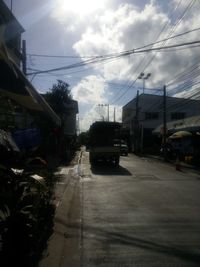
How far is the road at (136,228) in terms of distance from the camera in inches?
311

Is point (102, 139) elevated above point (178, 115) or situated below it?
below

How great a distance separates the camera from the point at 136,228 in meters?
10.6

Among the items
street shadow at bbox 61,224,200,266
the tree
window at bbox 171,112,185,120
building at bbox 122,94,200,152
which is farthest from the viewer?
window at bbox 171,112,185,120

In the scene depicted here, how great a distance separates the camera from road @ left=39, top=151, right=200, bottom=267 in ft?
25.9

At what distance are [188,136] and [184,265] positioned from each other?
119 feet

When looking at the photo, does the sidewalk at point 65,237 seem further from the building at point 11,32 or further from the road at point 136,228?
the building at point 11,32

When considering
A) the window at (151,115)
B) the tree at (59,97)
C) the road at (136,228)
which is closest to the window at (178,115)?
the window at (151,115)

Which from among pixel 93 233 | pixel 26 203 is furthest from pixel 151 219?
pixel 26 203

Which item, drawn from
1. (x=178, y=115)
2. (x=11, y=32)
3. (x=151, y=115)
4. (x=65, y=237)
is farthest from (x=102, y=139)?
(x=151, y=115)

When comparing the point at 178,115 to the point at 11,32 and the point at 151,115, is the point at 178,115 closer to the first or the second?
the point at 151,115

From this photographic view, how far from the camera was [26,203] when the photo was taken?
25.4ft

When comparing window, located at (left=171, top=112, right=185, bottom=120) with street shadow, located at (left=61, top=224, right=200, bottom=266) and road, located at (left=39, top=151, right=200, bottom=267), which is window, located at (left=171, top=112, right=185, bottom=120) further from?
street shadow, located at (left=61, top=224, right=200, bottom=266)

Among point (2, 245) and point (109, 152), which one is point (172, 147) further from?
point (2, 245)

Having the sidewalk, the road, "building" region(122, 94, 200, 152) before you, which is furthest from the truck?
"building" region(122, 94, 200, 152)
